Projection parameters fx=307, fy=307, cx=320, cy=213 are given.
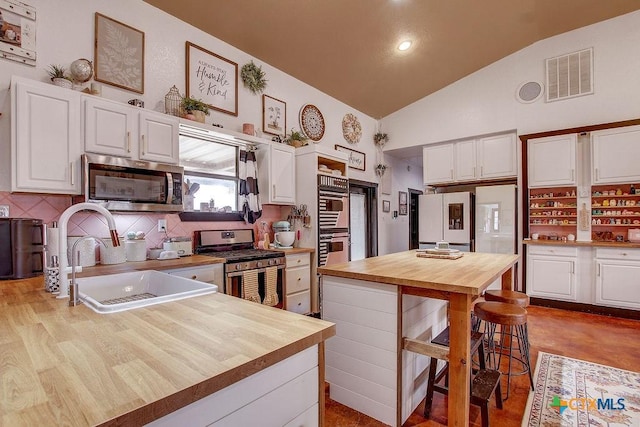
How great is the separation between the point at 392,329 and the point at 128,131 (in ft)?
8.32

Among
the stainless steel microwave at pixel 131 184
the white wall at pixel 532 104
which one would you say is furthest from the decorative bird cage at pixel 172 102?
the white wall at pixel 532 104

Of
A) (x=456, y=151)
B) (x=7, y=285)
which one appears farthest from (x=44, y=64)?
(x=456, y=151)

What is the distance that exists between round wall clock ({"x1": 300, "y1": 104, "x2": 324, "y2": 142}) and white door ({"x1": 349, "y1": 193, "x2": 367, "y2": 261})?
1314 mm

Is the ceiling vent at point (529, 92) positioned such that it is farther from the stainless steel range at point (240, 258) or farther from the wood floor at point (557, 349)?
the stainless steel range at point (240, 258)

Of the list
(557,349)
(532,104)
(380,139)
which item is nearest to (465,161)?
(532,104)

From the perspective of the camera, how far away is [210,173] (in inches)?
134

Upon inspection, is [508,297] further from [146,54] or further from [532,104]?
[146,54]

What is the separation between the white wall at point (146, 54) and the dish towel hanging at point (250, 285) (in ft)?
5.77

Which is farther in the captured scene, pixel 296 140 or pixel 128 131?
pixel 296 140

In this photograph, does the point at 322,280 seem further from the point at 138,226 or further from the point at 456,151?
the point at 456,151

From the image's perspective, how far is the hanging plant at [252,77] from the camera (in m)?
3.78

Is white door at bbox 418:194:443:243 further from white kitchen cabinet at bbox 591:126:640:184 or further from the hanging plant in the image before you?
the hanging plant

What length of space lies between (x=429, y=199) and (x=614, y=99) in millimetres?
2744

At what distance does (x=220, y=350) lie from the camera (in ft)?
2.68
